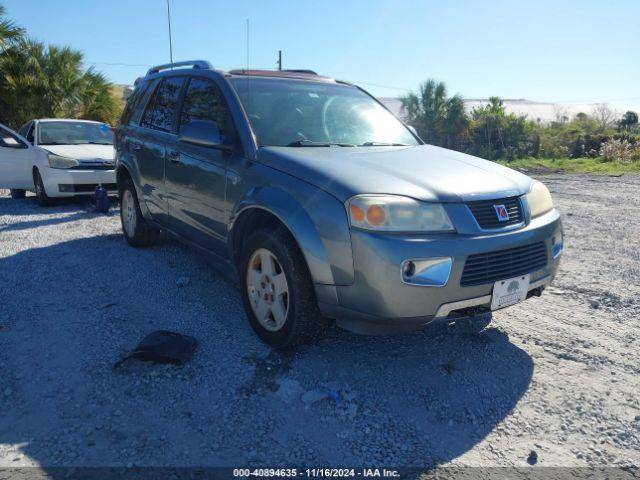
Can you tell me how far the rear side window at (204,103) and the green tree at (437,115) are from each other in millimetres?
27116

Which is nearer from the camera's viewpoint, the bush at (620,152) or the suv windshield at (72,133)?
the suv windshield at (72,133)

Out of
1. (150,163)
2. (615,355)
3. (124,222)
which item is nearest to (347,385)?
(615,355)

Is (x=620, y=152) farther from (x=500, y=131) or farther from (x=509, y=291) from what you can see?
(x=509, y=291)

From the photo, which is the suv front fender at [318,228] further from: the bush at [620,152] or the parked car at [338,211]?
the bush at [620,152]

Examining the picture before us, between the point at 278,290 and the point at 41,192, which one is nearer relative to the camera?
the point at 278,290

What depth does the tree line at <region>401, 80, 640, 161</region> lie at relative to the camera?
2658 cm

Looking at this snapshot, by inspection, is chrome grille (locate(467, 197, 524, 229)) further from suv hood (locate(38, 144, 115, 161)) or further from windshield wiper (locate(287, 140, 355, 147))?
suv hood (locate(38, 144, 115, 161))

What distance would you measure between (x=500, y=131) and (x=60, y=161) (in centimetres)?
2596

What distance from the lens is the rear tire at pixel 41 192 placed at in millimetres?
8194

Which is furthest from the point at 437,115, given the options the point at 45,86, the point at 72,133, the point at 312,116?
the point at 312,116

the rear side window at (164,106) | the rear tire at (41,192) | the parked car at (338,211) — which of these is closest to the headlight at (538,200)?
the parked car at (338,211)

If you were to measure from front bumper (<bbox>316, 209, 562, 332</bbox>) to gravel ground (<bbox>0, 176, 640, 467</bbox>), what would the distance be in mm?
475

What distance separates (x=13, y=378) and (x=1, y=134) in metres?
7.20

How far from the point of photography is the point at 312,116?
3.79m
